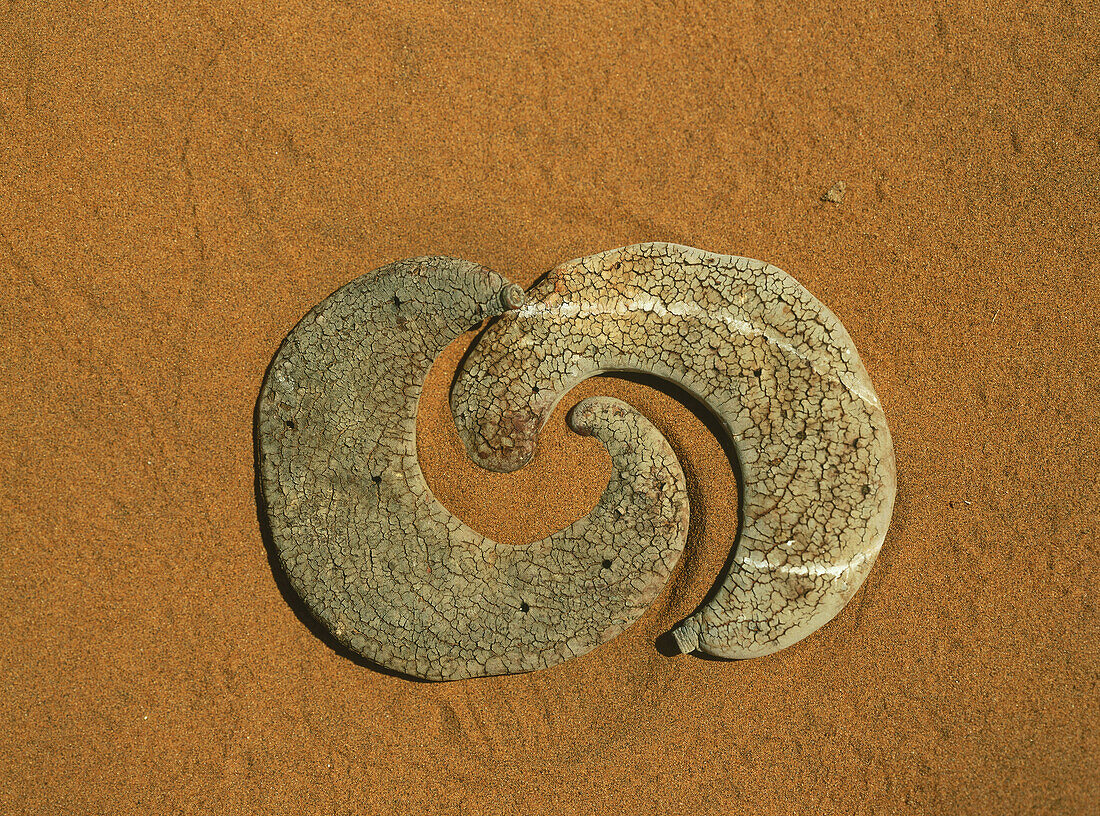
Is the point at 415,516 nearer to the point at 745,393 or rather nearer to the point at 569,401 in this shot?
the point at 569,401

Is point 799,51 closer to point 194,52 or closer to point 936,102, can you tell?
point 936,102

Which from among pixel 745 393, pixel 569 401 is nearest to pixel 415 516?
pixel 569 401

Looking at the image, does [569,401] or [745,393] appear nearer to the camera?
[745,393]

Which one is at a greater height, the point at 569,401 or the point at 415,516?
the point at 569,401

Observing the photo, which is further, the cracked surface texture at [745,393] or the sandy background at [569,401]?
the sandy background at [569,401]
